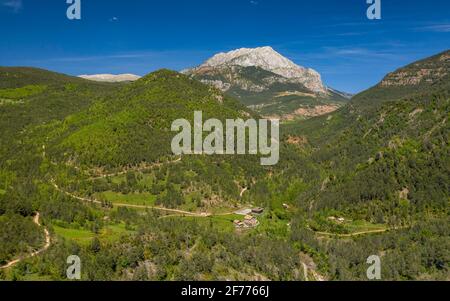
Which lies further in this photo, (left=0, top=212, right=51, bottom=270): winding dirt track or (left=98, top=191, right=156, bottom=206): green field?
(left=98, top=191, right=156, bottom=206): green field

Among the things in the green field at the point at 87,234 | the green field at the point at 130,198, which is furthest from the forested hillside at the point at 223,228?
the green field at the point at 130,198

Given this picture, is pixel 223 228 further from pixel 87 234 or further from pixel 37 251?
pixel 37 251

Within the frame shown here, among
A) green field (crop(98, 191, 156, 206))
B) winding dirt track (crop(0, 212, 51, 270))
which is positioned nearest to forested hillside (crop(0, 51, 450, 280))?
green field (crop(98, 191, 156, 206))

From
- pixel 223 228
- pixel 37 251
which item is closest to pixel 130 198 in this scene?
pixel 223 228

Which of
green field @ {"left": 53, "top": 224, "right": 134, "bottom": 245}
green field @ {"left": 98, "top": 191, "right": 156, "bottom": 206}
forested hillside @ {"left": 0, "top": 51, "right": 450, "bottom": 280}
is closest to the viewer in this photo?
forested hillside @ {"left": 0, "top": 51, "right": 450, "bottom": 280}

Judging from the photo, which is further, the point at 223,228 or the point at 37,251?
the point at 223,228

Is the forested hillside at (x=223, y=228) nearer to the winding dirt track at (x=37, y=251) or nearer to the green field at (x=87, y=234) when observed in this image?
the green field at (x=87, y=234)

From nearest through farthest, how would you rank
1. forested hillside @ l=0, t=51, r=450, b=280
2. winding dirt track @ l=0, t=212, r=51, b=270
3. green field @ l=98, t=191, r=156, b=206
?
winding dirt track @ l=0, t=212, r=51, b=270
forested hillside @ l=0, t=51, r=450, b=280
green field @ l=98, t=191, r=156, b=206

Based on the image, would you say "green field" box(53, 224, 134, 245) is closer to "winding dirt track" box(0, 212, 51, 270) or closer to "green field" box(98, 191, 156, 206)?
"winding dirt track" box(0, 212, 51, 270)
